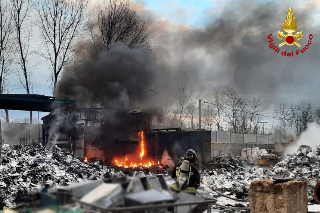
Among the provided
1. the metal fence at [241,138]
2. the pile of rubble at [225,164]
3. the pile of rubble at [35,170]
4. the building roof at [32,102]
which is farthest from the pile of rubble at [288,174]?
the metal fence at [241,138]

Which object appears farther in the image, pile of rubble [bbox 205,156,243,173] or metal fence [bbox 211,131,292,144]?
metal fence [bbox 211,131,292,144]

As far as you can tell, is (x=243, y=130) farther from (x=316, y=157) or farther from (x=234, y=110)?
(x=316, y=157)

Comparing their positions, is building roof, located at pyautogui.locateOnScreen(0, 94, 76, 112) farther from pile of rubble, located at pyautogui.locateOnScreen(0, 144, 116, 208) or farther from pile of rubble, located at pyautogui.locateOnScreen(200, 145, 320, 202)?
pile of rubble, located at pyautogui.locateOnScreen(200, 145, 320, 202)

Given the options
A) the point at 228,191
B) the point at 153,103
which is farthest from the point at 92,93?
the point at 228,191

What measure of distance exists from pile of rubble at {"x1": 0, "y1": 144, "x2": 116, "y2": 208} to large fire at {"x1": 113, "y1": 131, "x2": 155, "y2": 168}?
3470 mm

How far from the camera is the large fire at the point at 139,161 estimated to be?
2049 centimetres

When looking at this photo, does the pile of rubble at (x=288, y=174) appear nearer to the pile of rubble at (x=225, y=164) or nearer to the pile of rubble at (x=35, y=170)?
the pile of rubble at (x=225, y=164)

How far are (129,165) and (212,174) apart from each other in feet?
16.7

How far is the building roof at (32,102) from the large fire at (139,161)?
4.29 m

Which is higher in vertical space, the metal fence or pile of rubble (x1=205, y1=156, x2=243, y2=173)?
the metal fence

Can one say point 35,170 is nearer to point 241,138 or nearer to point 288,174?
point 288,174

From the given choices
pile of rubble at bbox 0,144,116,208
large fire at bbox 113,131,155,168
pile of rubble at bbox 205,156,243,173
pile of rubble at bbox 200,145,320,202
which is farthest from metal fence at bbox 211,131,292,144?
pile of rubble at bbox 0,144,116,208

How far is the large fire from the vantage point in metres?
20.5

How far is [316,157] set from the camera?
52.0 feet
